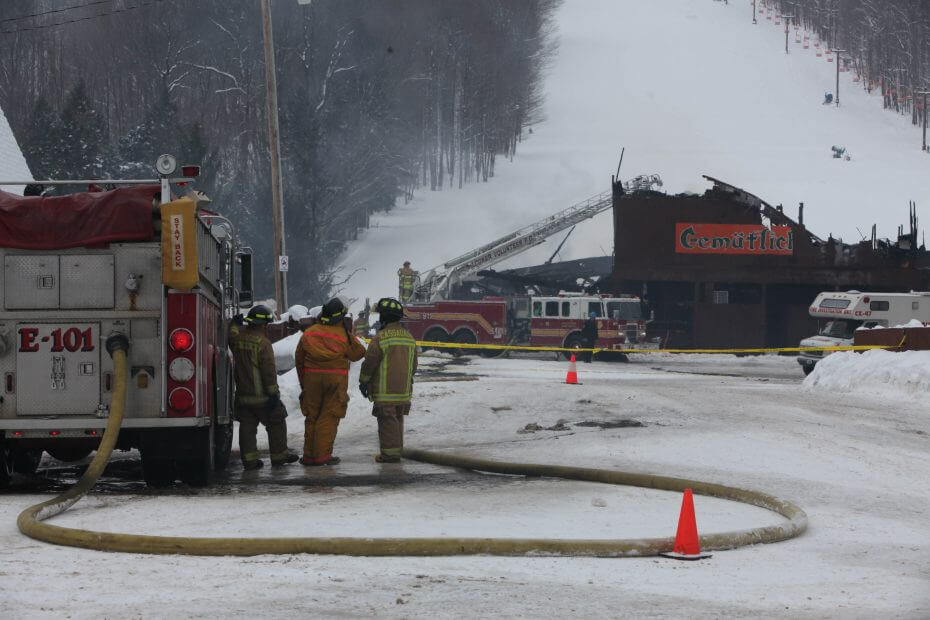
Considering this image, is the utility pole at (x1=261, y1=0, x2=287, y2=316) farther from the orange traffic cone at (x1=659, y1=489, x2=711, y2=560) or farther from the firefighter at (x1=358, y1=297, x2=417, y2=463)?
the orange traffic cone at (x1=659, y1=489, x2=711, y2=560)

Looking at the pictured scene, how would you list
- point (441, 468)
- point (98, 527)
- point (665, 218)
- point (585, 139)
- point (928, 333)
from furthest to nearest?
point (585, 139) < point (665, 218) < point (928, 333) < point (441, 468) < point (98, 527)

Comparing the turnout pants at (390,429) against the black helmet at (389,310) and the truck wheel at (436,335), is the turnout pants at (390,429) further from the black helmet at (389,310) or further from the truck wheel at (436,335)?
the truck wheel at (436,335)

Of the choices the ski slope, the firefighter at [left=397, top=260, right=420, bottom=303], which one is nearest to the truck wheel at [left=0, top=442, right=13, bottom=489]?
the firefighter at [left=397, top=260, right=420, bottom=303]

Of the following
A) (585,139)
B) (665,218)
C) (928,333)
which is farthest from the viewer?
(585,139)

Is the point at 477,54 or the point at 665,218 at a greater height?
the point at 477,54

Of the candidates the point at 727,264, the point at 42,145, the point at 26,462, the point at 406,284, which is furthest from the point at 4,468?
the point at 42,145

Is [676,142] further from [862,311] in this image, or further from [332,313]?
[332,313]

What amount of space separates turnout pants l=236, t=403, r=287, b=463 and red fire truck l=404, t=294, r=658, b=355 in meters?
23.3

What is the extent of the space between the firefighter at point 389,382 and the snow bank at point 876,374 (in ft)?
35.1

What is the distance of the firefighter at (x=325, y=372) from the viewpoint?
40.9ft

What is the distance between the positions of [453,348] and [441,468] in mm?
24347

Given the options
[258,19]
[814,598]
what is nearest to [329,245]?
[258,19]

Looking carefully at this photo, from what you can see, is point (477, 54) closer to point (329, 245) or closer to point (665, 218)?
point (329, 245)

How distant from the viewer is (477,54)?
94625 mm
